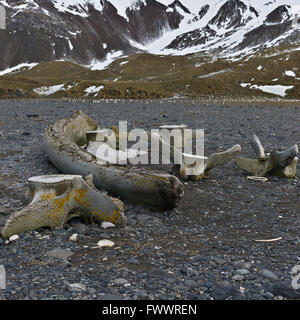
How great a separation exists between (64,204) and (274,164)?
5.46 meters

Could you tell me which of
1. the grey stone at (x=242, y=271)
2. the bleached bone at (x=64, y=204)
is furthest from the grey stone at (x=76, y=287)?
the grey stone at (x=242, y=271)

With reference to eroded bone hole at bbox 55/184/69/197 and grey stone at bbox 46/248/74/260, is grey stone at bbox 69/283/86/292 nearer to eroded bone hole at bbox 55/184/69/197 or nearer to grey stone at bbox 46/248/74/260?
grey stone at bbox 46/248/74/260

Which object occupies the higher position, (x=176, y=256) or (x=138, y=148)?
(x=138, y=148)

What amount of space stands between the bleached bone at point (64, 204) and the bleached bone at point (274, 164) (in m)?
4.52

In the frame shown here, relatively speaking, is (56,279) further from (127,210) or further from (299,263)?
(299,263)

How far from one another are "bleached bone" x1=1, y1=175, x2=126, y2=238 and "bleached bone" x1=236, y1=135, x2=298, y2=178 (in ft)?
14.8

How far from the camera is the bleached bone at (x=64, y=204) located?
17.5ft

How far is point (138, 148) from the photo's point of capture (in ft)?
38.4

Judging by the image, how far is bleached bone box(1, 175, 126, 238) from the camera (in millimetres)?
5324

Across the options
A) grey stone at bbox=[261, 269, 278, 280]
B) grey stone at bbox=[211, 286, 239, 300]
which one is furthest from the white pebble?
grey stone at bbox=[261, 269, 278, 280]

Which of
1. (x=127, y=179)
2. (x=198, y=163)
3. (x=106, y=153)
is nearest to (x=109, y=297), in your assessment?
(x=127, y=179)

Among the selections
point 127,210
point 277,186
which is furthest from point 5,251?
point 277,186

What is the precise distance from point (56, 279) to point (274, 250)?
3018 mm

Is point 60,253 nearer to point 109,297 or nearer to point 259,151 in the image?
point 109,297
